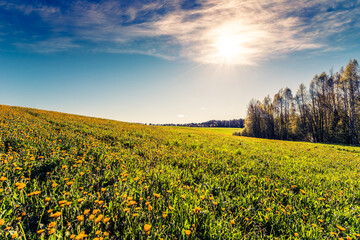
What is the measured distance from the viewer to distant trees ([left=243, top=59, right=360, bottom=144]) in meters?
28.7

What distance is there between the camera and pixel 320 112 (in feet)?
122

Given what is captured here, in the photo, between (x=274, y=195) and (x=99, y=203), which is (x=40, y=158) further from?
(x=274, y=195)

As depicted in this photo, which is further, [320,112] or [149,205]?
[320,112]

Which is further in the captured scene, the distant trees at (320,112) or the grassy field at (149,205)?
the distant trees at (320,112)

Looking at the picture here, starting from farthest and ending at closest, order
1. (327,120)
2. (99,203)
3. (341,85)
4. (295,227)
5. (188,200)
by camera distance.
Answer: (327,120) < (341,85) < (188,200) < (295,227) < (99,203)

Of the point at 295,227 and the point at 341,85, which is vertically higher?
the point at 341,85

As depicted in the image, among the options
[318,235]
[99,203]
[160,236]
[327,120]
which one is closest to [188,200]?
[160,236]

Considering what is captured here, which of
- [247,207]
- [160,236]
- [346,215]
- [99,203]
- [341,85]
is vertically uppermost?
[341,85]

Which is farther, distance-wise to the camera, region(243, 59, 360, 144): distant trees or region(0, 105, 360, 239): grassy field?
region(243, 59, 360, 144): distant trees

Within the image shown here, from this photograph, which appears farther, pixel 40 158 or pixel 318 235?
pixel 40 158

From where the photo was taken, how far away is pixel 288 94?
1793 inches

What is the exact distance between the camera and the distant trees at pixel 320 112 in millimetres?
28709

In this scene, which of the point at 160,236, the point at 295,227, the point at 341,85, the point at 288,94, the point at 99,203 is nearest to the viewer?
the point at 160,236

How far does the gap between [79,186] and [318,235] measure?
177 inches
